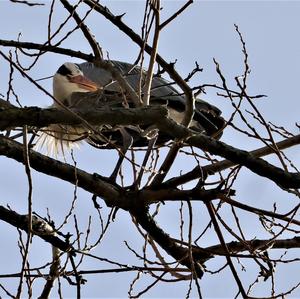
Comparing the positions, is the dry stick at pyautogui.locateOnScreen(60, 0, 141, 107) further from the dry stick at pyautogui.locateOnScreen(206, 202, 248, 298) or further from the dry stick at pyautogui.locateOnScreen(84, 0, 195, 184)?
the dry stick at pyautogui.locateOnScreen(206, 202, 248, 298)

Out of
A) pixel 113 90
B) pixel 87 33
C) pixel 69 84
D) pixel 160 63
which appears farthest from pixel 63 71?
pixel 160 63

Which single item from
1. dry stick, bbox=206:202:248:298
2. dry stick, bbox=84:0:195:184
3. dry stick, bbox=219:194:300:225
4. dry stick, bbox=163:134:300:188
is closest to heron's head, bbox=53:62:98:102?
dry stick, bbox=84:0:195:184

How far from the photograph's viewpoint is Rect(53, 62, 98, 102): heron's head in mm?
5926

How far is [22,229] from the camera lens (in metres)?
3.38

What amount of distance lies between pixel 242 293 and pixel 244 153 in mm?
622

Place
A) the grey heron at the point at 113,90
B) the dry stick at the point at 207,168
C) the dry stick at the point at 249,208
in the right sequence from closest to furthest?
the dry stick at the point at 249,208 < the dry stick at the point at 207,168 < the grey heron at the point at 113,90

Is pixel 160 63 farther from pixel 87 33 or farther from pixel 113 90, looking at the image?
pixel 113 90

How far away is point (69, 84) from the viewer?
598cm

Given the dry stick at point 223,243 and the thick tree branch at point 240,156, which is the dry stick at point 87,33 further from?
the dry stick at point 223,243

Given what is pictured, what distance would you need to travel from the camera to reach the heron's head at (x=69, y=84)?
5.93m

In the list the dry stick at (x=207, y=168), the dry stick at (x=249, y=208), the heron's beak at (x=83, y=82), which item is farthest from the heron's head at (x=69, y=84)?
the dry stick at (x=249, y=208)

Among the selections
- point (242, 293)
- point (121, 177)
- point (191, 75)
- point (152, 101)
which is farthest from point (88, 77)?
point (242, 293)

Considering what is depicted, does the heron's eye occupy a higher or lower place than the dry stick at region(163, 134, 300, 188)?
higher

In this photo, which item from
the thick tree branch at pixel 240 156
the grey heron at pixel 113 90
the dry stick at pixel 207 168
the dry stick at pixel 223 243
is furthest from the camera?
the grey heron at pixel 113 90
